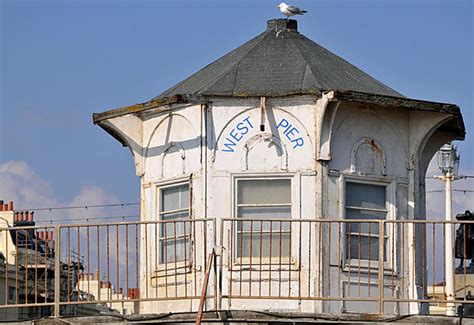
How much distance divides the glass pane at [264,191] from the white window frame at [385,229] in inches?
31.5

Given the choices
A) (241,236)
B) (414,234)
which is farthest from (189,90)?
(414,234)

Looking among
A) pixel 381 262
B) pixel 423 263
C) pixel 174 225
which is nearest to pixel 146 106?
pixel 174 225

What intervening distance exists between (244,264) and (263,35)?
389 cm

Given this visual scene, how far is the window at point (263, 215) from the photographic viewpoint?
2170cm

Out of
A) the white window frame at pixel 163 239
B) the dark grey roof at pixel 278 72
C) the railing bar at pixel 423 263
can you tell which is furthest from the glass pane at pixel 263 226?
the railing bar at pixel 423 263

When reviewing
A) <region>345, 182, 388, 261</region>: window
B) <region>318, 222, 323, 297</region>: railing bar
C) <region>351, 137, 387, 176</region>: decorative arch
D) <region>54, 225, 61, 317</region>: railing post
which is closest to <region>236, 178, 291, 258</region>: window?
<region>318, 222, 323, 297</region>: railing bar

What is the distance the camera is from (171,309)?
21969 millimetres

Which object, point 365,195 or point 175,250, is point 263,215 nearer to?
point 175,250

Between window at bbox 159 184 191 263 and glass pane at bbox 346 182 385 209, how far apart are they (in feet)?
7.49

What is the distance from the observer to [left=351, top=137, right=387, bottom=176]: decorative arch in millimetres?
22188

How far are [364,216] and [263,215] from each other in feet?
4.71

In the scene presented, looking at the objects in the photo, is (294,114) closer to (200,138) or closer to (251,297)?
(200,138)

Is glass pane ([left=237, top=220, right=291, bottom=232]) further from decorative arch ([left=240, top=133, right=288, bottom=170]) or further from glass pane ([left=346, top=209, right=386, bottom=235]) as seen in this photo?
glass pane ([left=346, top=209, right=386, bottom=235])

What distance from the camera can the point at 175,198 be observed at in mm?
22453
